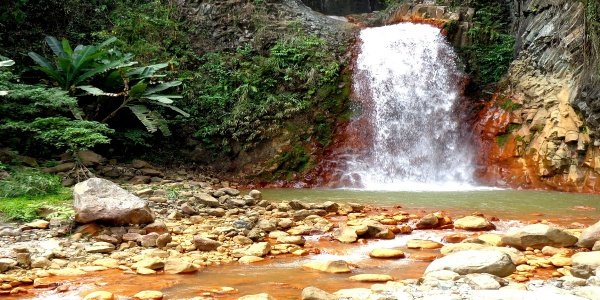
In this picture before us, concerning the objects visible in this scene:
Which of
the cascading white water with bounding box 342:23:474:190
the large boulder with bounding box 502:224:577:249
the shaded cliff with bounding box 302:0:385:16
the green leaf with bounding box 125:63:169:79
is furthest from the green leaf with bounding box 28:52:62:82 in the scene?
the shaded cliff with bounding box 302:0:385:16

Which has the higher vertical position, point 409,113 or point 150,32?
point 150,32

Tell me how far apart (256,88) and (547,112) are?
7.24 m

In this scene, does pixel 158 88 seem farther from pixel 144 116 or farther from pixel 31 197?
pixel 31 197

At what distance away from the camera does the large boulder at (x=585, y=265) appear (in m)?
3.82

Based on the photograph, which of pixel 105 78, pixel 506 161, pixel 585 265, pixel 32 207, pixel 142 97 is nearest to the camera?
pixel 585 265

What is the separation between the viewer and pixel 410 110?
13.4 metres

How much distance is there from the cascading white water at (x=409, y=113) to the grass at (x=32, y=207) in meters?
6.86

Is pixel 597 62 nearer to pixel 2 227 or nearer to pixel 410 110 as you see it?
pixel 410 110

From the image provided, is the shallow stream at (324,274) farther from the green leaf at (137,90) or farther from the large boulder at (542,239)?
the green leaf at (137,90)

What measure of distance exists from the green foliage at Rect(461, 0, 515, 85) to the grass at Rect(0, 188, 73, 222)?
11.4 m

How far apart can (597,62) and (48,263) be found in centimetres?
1031

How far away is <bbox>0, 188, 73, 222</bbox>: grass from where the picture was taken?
6012 mm

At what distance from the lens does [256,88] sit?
1328 centimetres

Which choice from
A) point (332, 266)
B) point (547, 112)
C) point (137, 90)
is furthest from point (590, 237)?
point (137, 90)
